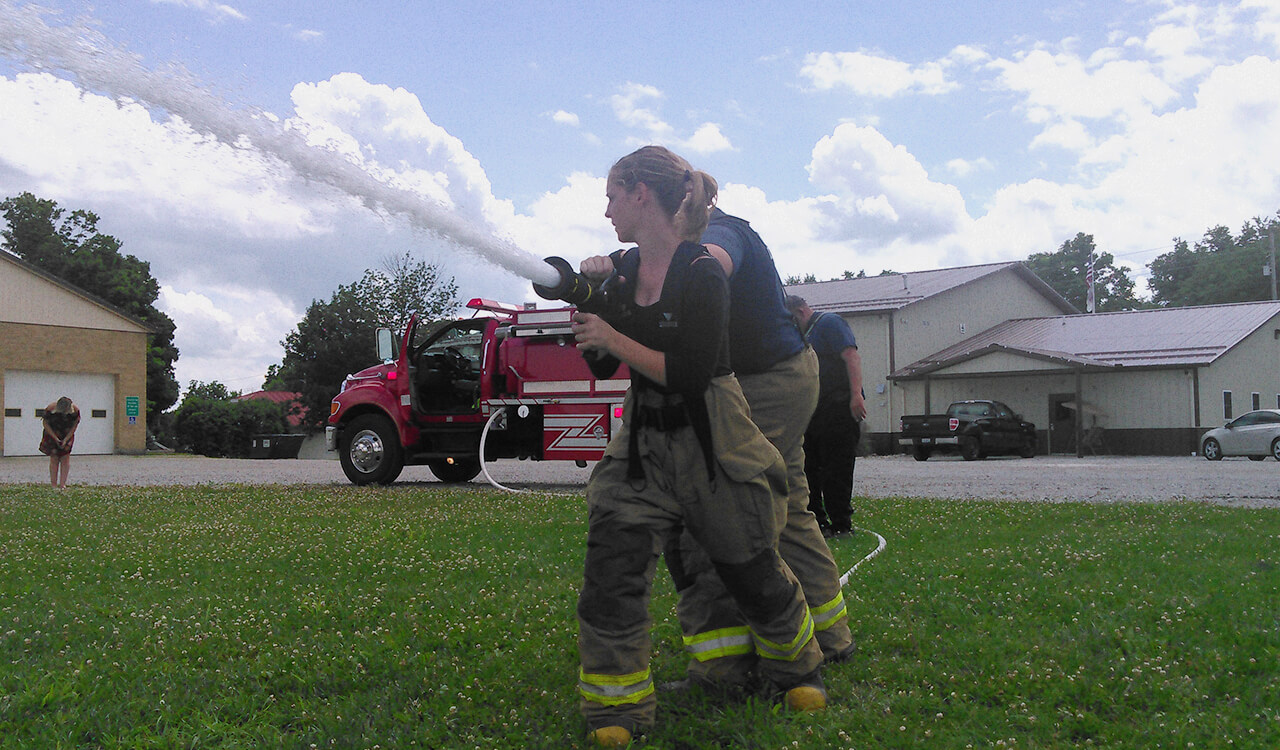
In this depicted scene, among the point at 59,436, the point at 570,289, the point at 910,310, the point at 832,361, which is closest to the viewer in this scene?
the point at 570,289

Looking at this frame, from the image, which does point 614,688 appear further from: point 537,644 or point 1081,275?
point 1081,275

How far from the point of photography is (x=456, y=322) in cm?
1378

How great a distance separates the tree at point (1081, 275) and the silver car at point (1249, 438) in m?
59.6

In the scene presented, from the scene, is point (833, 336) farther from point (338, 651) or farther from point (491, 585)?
point (338, 651)

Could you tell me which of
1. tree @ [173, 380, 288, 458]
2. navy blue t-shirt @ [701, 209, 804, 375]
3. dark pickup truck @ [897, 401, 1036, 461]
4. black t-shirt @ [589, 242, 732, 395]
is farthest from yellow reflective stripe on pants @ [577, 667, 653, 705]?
tree @ [173, 380, 288, 458]

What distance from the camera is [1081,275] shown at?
269 ft

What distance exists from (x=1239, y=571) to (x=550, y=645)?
12.4 feet

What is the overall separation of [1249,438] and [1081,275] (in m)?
63.1

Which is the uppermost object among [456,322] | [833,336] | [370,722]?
[456,322]

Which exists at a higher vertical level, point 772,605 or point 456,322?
point 456,322

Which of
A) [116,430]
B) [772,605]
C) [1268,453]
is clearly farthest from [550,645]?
[116,430]

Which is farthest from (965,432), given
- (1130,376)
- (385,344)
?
(385,344)

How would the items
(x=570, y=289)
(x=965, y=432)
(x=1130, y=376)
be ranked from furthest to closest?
(x=1130, y=376), (x=965, y=432), (x=570, y=289)

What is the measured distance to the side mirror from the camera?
1333 cm
